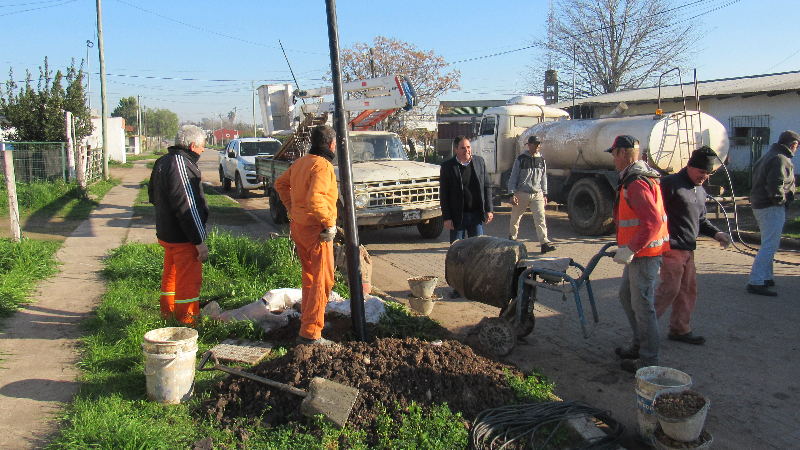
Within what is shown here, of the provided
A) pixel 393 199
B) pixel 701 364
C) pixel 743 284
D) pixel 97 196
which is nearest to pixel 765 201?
pixel 743 284

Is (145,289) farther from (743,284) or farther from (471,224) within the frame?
(743,284)

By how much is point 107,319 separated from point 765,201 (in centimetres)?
710

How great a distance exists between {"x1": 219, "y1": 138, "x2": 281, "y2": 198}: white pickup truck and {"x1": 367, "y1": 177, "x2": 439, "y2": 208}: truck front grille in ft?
28.3

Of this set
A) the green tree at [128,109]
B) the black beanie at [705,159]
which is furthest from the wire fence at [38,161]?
the green tree at [128,109]

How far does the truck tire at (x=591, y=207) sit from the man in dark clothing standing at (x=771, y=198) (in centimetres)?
413

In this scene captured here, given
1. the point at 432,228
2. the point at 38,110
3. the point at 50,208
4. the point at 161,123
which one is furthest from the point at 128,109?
the point at 432,228

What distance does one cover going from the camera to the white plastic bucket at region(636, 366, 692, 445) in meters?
3.35

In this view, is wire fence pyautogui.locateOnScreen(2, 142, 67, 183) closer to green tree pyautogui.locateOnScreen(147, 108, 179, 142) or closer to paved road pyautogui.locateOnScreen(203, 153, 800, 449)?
paved road pyautogui.locateOnScreen(203, 153, 800, 449)

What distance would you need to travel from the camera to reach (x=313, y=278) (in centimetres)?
445

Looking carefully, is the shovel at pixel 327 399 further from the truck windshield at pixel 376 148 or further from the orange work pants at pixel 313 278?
the truck windshield at pixel 376 148

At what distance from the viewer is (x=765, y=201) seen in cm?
646

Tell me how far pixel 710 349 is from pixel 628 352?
89 centimetres

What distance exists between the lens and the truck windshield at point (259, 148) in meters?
19.0

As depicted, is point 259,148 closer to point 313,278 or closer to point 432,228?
point 432,228
